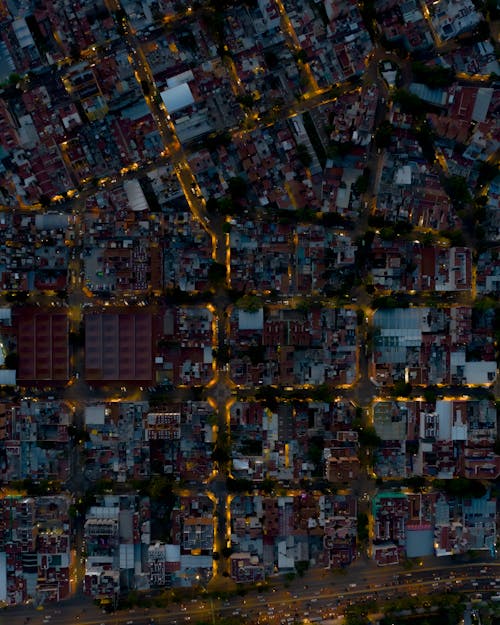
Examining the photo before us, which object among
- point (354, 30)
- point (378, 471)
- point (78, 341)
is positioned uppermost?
point (354, 30)

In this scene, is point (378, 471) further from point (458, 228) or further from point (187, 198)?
point (187, 198)

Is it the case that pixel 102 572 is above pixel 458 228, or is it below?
below

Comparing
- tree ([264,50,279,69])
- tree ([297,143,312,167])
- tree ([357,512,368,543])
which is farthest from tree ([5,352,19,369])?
tree ([264,50,279,69])

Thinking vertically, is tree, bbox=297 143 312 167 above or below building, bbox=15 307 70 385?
above

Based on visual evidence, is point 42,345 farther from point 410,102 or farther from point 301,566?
point 410,102

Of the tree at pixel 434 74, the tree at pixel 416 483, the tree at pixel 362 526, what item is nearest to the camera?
the tree at pixel 434 74

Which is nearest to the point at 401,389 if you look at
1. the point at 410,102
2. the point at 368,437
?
the point at 368,437

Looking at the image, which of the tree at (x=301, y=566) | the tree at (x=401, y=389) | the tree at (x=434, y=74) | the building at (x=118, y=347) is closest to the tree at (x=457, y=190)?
the tree at (x=434, y=74)

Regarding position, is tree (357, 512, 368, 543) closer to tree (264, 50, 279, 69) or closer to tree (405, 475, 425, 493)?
tree (405, 475, 425, 493)

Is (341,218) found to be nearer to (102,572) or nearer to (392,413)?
(392,413)

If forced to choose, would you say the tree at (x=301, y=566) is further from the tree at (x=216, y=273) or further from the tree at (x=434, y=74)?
the tree at (x=434, y=74)

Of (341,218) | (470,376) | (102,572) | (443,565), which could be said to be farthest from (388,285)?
(102,572)
